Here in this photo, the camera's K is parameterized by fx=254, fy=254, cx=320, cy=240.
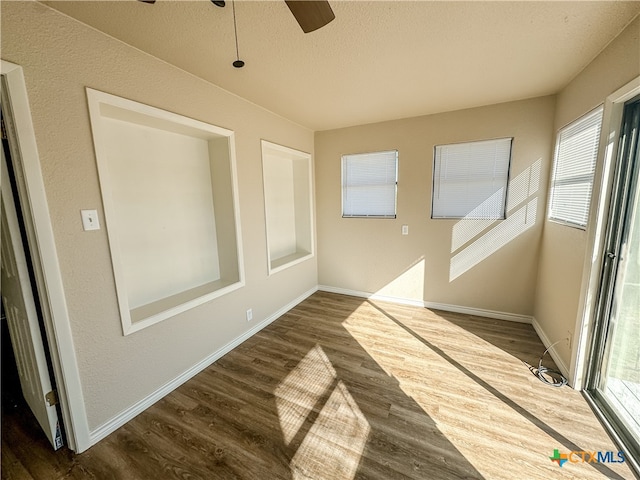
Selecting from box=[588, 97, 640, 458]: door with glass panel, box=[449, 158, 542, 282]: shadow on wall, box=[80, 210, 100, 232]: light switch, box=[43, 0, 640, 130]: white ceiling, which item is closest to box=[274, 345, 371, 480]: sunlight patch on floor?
box=[588, 97, 640, 458]: door with glass panel

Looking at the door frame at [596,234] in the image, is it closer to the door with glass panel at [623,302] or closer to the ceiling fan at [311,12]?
the door with glass panel at [623,302]

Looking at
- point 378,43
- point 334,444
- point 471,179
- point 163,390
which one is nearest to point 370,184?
point 471,179

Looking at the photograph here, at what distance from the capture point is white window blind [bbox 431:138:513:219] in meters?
3.01

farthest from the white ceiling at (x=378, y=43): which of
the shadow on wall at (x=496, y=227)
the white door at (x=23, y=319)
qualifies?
the white door at (x=23, y=319)

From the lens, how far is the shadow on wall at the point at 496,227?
9.48ft

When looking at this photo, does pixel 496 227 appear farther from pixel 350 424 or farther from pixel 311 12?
pixel 311 12

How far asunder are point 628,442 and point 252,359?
2.69m

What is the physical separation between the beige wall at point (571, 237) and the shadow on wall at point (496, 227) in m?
0.27

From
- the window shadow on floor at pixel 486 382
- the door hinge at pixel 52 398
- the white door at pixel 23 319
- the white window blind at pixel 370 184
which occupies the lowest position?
the window shadow on floor at pixel 486 382

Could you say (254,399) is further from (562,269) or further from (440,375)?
(562,269)

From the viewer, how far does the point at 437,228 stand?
11.0 ft

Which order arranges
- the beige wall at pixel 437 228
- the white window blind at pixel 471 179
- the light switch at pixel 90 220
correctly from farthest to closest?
the white window blind at pixel 471 179
the beige wall at pixel 437 228
the light switch at pixel 90 220

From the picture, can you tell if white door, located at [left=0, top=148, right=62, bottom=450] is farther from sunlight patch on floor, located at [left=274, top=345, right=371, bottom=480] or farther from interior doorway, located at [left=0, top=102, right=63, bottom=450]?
sunlight patch on floor, located at [left=274, top=345, right=371, bottom=480]

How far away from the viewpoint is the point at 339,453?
1537 mm
